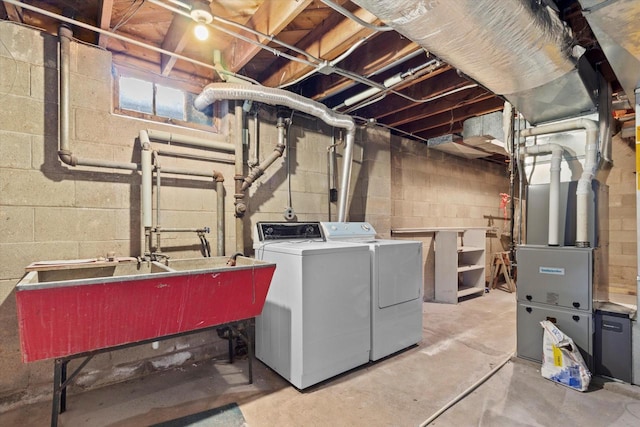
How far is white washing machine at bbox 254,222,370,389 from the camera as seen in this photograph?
7.09 feet

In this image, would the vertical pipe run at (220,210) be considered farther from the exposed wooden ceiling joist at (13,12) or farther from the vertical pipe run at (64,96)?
the exposed wooden ceiling joist at (13,12)

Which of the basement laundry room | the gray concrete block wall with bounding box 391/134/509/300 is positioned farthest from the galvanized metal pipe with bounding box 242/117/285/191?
the gray concrete block wall with bounding box 391/134/509/300

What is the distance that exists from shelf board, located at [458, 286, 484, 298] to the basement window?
4.03 metres

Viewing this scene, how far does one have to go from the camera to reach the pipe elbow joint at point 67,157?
80.1 inches

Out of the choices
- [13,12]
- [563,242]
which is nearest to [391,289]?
[563,242]

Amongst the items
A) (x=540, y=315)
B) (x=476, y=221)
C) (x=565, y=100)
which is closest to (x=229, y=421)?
(x=540, y=315)

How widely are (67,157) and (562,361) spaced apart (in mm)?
3722

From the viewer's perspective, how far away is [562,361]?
216 centimetres

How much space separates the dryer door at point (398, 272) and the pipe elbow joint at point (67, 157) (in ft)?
7.62

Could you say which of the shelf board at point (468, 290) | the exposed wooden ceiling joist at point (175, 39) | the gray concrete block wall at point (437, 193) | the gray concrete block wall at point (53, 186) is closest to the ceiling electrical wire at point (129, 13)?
the exposed wooden ceiling joist at point (175, 39)

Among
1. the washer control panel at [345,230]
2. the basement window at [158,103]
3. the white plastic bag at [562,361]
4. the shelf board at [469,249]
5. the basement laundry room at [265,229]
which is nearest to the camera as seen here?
the basement laundry room at [265,229]

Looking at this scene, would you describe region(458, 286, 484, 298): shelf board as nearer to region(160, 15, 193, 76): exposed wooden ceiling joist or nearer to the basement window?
the basement window

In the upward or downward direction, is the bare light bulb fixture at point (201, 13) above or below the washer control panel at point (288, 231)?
above

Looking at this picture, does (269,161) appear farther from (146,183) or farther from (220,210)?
(146,183)
